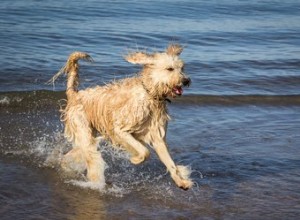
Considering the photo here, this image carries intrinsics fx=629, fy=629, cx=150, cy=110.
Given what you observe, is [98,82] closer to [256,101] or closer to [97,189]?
[256,101]

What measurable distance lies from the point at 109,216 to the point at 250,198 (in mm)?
1797

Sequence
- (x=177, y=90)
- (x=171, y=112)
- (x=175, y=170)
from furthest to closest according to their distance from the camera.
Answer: (x=171, y=112)
(x=175, y=170)
(x=177, y=90)

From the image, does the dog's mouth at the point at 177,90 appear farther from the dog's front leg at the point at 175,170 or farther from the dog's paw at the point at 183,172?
the dog's paw at the point at 183,172

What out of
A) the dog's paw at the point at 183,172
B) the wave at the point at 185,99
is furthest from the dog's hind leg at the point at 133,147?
the wave at the point at 185,99

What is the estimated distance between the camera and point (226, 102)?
12.3m

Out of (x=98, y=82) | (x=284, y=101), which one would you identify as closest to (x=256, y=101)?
(x=284, y=101)

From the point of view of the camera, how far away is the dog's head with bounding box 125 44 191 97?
685cm

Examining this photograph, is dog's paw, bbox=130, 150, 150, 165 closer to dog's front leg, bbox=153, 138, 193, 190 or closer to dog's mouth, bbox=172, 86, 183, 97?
dog's front leg, bbox=153, 138, 193, 190

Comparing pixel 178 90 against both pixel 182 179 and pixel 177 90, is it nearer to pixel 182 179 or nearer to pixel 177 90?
pixel 177 90

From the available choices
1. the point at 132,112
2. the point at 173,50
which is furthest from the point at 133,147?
the point at 173,50

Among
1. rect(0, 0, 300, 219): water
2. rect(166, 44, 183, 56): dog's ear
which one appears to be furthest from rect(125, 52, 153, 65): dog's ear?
rect(0, 0, 300, 219): water

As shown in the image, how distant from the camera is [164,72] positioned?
6953 mm

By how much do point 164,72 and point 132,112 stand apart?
0.62 meters

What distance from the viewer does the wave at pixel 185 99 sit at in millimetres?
11633
